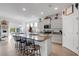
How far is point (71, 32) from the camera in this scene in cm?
300

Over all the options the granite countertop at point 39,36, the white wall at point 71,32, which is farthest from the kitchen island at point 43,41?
the white wall at point 71,32

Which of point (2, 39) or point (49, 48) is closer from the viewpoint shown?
point (2, 39)

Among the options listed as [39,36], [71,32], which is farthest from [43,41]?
[71,32]

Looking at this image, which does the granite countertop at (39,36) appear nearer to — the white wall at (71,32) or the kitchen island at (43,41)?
the kitchen island at (43,41)

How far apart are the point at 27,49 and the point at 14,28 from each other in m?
0.66

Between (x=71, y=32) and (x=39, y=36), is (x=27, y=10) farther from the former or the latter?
(x=71, y=32)

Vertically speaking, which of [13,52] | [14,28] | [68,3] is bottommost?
[13,52]

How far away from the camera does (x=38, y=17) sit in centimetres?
270

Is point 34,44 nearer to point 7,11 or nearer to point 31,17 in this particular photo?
point 31,17

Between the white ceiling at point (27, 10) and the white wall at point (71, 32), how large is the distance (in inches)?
17.4

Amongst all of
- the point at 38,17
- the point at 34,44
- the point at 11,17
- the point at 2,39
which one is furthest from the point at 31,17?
the point at 2,39

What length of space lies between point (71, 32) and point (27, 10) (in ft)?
4.59

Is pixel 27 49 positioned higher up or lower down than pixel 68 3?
lower down

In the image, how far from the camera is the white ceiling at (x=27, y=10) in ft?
8.14
